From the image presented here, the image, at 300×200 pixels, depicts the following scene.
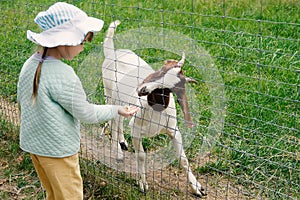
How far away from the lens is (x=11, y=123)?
15.0 ft

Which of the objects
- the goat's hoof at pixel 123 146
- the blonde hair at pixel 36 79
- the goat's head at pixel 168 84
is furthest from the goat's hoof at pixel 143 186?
the blonde hair at pixel 36 79

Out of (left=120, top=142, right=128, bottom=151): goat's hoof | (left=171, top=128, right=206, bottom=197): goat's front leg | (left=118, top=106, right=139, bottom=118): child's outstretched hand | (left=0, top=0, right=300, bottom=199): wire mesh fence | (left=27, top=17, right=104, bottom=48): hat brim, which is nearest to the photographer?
(left=27, top=17, right=104, bottom=48): hat brim

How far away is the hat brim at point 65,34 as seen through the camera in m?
2.63

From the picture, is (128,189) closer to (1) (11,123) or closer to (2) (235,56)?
(1) (11,123)

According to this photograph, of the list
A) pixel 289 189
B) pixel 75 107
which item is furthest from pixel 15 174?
pixel 289 189

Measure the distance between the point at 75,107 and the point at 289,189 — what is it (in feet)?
5.32

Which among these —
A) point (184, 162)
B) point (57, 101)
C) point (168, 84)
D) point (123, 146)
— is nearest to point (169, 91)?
point (168, 84)

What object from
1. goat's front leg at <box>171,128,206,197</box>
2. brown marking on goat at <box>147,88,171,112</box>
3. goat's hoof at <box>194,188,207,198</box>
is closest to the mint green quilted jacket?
brown marking on goat at <box>147,88,171,112</box>

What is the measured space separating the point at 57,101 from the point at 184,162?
1226 millimetres

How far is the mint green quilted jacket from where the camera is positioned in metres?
2.68

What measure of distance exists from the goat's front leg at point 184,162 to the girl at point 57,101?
0.72m

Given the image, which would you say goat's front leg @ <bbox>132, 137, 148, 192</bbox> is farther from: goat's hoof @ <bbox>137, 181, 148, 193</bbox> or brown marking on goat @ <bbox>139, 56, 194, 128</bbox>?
brown marking on goat @ <bbox>139, 56, 194, 128</bbox>

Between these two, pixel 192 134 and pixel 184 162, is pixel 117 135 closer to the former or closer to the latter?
pixel 184 162

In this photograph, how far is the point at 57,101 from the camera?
107 inches
